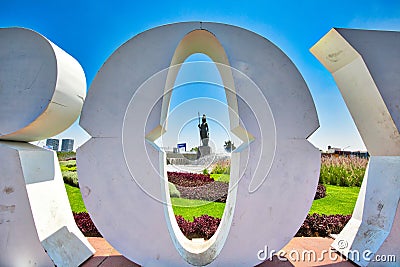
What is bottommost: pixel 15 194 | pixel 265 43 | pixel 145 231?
pixel 145 231

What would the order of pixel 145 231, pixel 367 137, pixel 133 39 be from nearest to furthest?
pixel 145 231 < pixel 133 39 < pixel 367 137

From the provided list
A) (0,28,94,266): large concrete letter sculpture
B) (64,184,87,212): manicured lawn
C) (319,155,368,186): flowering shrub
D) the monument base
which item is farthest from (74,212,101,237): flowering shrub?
(319,155,368,186): flowering shrub

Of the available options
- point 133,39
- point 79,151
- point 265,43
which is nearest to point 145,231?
point 79,151

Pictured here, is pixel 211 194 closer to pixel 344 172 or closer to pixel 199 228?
pixel 199 228

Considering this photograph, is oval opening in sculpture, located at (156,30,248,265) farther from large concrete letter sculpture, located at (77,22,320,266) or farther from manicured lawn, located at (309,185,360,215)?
manicured lawn, located at (309,185,360,215)

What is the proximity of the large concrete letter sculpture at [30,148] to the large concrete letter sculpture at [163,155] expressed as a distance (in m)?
0.63

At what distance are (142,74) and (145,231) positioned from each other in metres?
1.82

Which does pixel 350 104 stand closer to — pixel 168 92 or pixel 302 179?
pixel 302 179

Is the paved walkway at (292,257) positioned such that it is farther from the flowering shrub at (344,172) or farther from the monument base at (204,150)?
the flowering shrub at (344,172)

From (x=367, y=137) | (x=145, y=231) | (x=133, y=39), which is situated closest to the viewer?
(x=145, y=231)

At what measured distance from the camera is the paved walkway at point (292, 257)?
351cm

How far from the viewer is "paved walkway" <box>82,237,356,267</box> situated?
3506 mm

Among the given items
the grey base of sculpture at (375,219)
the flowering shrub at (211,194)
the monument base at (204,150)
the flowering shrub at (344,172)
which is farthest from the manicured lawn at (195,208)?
the flowering shrub at (344,172)

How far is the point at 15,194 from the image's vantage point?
10.3ft
